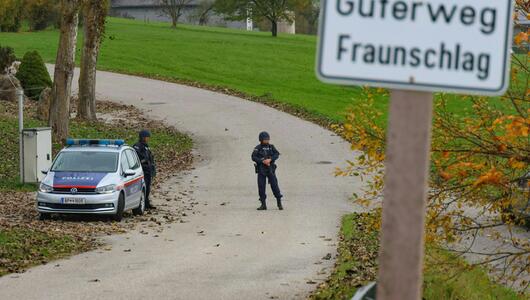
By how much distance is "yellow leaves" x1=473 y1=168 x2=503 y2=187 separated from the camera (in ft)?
31.0

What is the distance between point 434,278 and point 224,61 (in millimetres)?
53685

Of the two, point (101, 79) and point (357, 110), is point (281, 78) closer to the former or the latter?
point (101, 79)

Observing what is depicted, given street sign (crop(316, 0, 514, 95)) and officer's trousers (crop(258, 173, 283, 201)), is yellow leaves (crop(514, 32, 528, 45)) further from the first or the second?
officer's trousers (crop(258, 173, 283, 201))

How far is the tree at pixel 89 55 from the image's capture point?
3522cm

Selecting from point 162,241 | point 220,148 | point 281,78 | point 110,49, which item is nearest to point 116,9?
point 110,49

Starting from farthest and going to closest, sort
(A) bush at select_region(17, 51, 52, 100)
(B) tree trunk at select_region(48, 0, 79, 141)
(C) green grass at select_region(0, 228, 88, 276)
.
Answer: (A) bush at select_region(17, 51, 52, 100) → (B) tree trunk at select_region(48, 0, 79, 141) → (C) green grass at select_region(0, 228, 88, 276)

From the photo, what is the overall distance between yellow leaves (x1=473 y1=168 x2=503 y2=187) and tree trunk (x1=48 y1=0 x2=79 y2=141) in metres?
22.8

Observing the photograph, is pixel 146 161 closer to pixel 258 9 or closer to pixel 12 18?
pixel 12 18

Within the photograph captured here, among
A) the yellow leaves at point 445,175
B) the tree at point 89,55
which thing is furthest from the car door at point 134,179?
the yellow leaves at point 445,175

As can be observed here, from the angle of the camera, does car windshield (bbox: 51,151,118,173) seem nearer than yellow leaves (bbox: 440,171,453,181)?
No

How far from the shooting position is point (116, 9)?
12912 cm

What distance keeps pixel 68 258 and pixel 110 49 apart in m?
50.6

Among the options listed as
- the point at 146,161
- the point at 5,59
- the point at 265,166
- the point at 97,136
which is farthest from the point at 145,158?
the point at 5,59

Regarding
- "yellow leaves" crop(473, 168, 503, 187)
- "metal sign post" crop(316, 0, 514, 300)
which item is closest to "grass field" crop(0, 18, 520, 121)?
"yellow leaves" crop(473, 168, 503, 187)
